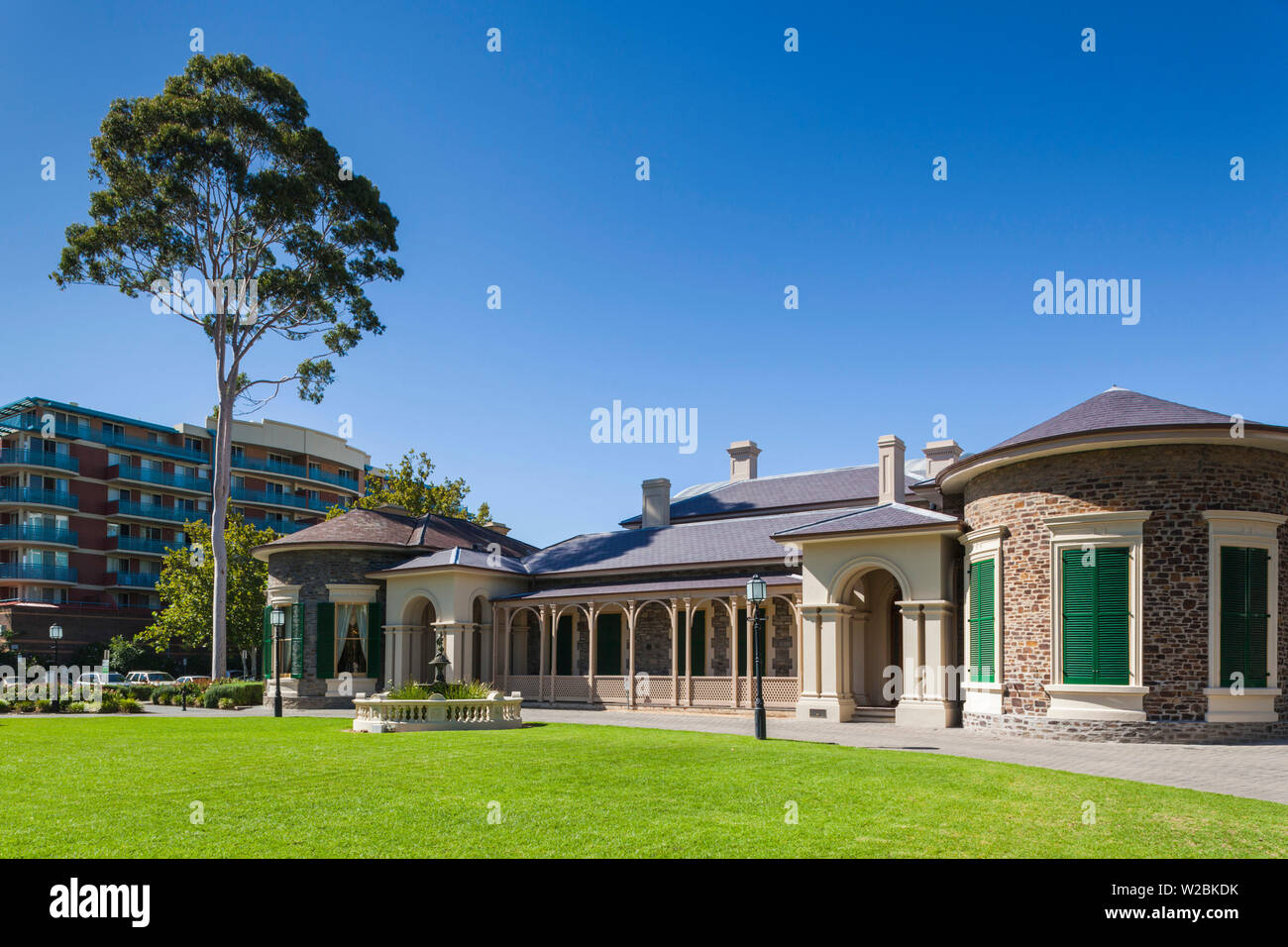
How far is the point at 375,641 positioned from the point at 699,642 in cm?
1065

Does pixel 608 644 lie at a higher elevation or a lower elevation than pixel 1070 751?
higher

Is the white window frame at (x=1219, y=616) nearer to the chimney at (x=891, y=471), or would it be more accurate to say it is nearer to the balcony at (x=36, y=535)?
the chimney at (x=891, y=471)

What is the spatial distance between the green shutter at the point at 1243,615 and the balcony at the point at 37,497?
61095 mm

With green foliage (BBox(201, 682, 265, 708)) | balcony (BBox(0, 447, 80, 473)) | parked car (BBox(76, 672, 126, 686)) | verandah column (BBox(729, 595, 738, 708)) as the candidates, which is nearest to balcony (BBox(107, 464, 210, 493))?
balcony (BBox(0, 447, 80, 473))

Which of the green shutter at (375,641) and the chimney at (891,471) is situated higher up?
the chimney at (891,471)

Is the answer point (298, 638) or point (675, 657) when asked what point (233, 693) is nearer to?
point (298, 638)

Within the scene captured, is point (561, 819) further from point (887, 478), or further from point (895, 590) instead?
point (887, 478)

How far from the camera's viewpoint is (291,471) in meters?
73.9

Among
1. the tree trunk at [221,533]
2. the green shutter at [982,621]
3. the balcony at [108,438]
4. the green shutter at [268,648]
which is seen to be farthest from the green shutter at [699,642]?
the balcony at [108,438]

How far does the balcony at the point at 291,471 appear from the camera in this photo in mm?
71062

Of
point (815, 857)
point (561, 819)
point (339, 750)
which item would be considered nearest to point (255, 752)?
point (339, 750)

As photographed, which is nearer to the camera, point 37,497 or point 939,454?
point 939,454

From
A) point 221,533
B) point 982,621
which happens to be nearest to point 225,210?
point 221,533

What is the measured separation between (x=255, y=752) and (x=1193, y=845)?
12.4m
